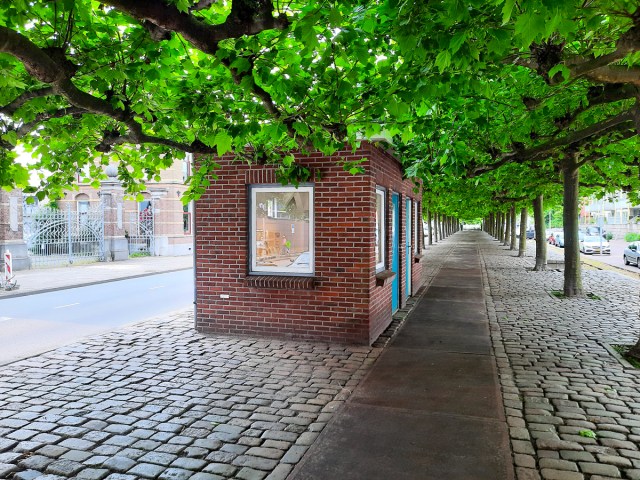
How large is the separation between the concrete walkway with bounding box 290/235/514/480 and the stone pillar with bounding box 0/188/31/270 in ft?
65.9

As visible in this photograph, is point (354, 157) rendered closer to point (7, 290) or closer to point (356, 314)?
point (356, 314)

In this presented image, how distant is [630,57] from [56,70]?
195 inches

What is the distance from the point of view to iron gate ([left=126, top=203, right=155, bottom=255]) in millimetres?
33000

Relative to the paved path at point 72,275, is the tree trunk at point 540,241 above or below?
above

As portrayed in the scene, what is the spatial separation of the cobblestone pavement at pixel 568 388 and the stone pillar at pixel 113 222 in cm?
2297

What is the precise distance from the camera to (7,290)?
15484 mm

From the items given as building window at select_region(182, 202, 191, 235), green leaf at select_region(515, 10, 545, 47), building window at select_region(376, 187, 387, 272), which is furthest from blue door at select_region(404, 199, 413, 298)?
building window at select_region(182, 202, 191, 235)

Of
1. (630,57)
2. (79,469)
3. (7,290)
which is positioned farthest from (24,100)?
(7,290)

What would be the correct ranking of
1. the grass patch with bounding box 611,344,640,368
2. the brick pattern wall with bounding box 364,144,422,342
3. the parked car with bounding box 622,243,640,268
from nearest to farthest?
1. the grass patch with bounding box 611,344,640,368
2. the brick pattern wall with bounding box 364,144,422,342
3. the parked car with bounding box 622,243,640,268

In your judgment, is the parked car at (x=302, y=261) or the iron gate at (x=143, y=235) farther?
the iron gate at (x=143, y=235)

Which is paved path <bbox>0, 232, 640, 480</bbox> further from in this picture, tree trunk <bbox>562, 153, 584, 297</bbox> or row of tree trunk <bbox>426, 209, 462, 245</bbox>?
row of tree trunk <bbox>426, 209, 462, 245</bbox>

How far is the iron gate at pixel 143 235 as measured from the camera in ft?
108

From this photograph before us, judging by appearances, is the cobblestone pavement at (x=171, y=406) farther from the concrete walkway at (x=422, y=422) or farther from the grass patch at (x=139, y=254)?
the grass patch at (x=139, y=254)

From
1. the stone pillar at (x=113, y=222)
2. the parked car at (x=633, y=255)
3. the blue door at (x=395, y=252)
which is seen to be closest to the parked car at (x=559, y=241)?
the parked car at (x=633, y=255)
